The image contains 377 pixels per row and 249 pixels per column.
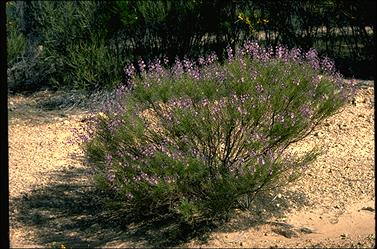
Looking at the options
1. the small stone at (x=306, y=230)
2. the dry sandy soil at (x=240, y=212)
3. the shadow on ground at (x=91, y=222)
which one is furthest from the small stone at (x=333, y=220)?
the shadow on ground at (x=91, y=222)

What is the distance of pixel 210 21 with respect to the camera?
12312mm

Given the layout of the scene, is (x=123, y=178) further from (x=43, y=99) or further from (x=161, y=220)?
(x=43, y=99)

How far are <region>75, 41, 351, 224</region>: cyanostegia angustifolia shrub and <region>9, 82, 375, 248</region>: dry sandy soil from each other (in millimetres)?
259

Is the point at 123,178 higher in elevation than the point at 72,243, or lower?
higher

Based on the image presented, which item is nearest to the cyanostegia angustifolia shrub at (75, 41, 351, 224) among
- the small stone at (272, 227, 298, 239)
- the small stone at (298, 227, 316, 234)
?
the small stone at (272, 227, 298, 239)

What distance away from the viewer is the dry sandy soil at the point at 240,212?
22.1ft

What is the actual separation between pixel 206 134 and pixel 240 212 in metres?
0.85

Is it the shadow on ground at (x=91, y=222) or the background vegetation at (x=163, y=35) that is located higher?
the background vegetation at (x=163, y=35)

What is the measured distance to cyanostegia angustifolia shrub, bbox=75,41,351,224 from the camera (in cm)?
665

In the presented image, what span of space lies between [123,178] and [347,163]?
2.68 meters

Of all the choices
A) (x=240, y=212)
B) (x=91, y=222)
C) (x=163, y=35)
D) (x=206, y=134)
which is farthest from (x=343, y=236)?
(x=163, y=35)

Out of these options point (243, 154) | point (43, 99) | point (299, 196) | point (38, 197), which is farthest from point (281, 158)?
point (43, 99)

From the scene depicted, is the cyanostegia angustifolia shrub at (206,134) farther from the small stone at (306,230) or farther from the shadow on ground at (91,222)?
the small stone at (306,230)
